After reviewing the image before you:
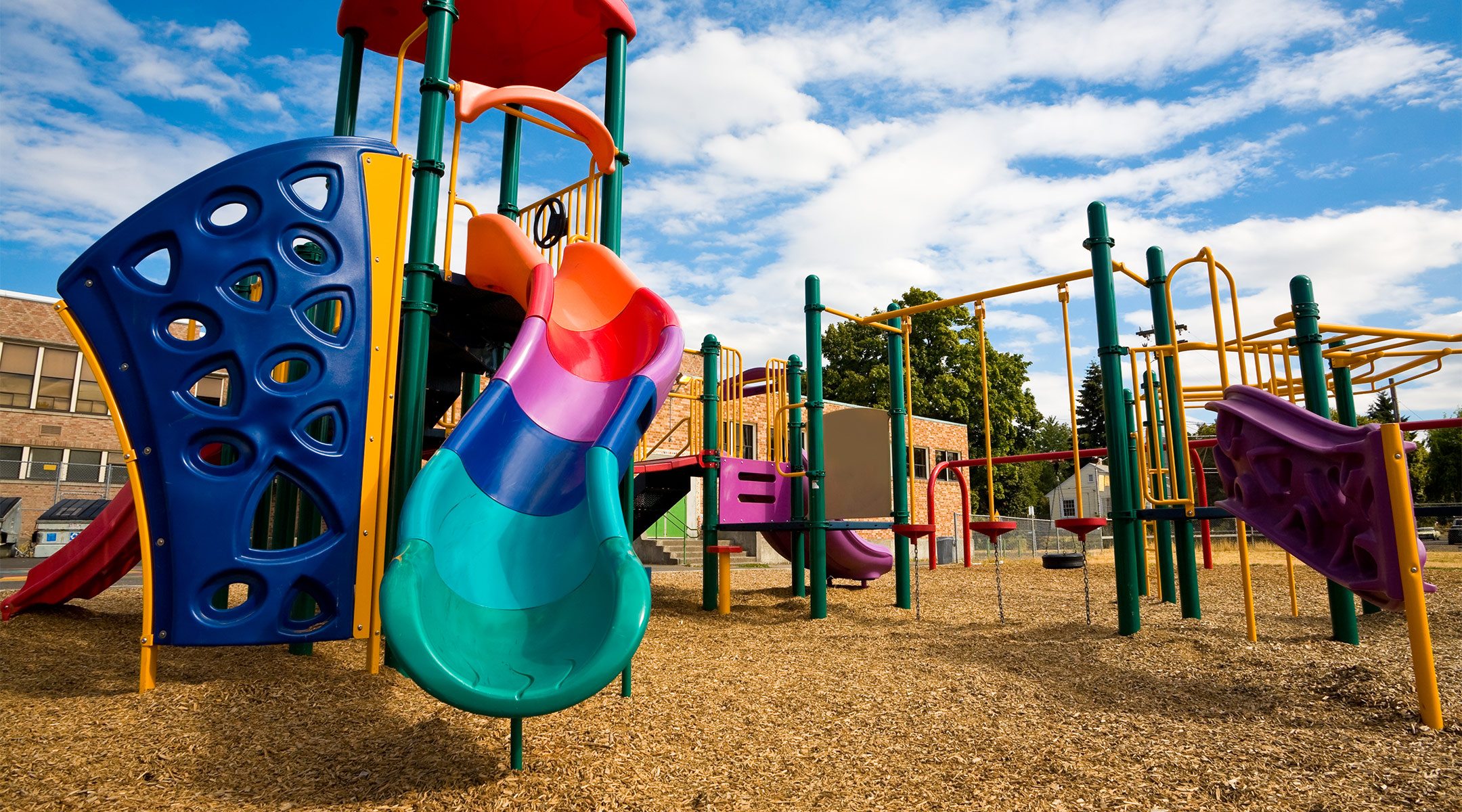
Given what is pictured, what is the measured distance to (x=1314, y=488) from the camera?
13.4ft

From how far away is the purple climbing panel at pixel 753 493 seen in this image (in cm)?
822

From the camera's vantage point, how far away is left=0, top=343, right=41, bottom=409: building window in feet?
68.5

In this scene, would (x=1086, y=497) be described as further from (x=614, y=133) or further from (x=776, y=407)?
(x=614, y=133)

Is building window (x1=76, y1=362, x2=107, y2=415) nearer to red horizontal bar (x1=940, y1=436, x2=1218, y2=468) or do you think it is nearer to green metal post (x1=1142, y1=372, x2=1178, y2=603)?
red horizontal bar (x1=940, y1=436, x2=1218, y2=468)

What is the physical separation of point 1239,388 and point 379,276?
4808 mm

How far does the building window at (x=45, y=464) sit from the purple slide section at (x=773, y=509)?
65.3ft

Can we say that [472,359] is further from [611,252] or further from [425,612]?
[425,612]

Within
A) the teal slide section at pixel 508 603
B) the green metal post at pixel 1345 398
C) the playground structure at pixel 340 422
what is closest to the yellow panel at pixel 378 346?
the playground structure at pixel 340 422

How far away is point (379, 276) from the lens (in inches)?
163

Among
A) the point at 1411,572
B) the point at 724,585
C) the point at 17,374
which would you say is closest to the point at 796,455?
the point at 724,585

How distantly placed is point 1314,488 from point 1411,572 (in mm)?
648

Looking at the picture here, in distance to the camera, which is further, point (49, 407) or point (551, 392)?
point (49, 407)

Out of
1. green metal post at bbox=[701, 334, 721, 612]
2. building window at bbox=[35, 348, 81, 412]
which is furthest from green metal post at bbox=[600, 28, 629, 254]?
building window at bbox=[35, 348, 81, 412]

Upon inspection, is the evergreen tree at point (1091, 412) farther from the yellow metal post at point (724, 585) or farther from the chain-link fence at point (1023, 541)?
the yellow metal post at point (724, 585)
